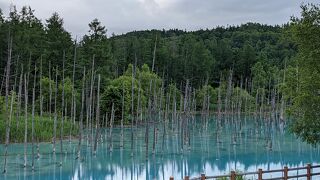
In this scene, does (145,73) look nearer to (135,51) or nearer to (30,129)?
(135,51)

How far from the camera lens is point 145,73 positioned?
74.7 metres

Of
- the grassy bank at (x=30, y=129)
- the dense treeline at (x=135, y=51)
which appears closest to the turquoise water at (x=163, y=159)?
the grassy bank at (x=30, y=129)

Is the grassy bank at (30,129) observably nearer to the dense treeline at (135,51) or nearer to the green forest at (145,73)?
the green forest at (145,73)

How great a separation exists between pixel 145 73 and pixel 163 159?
33656 mm

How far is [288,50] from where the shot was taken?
124m

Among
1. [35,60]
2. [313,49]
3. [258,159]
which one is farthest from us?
[35,60]

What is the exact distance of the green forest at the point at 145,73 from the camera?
23.6 m

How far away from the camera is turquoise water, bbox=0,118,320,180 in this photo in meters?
36.3

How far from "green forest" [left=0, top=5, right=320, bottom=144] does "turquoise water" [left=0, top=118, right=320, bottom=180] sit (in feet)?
10.9

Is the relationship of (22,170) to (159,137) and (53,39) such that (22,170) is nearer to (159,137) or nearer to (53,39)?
(159,137)

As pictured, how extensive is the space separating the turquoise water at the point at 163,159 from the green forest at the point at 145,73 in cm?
333

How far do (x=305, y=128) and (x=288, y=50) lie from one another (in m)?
104

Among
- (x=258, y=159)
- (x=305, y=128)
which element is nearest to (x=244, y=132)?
(x=258, y=159)

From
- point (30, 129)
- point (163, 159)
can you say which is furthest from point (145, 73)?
point (163, 159)
